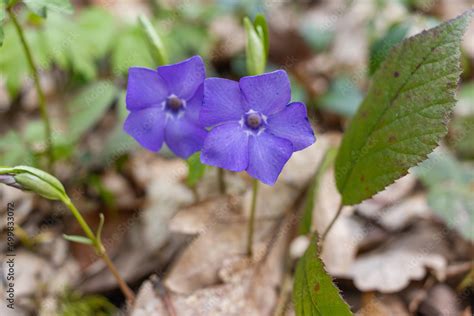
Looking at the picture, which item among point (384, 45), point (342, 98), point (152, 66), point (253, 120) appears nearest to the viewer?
point (253, 120)

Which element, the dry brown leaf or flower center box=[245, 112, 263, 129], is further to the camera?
the dry brown leaf

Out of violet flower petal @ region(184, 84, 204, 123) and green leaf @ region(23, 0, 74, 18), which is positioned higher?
green leaf @ region(23, 0, 74, 18)

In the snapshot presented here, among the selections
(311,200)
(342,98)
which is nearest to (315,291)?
(311,200)

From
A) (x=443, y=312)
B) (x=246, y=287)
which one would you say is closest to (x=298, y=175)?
(x=246, y=287)

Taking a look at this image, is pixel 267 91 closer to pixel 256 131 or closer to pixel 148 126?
pixel 256 131

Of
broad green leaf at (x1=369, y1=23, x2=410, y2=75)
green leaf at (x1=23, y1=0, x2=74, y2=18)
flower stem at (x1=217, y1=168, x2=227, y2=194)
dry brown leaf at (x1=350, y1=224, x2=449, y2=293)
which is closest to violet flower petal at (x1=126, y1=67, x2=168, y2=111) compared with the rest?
green leaf at (x1=23, y1=0, x2=74, y2=18)

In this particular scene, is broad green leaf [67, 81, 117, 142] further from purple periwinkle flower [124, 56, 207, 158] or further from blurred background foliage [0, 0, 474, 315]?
purple periwinkle flower [124, 56, 207, 158]

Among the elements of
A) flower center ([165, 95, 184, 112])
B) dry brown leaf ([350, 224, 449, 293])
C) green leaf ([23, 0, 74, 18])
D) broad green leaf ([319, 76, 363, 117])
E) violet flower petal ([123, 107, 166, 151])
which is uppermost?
green leaf ([23, 0, 74, 18])
